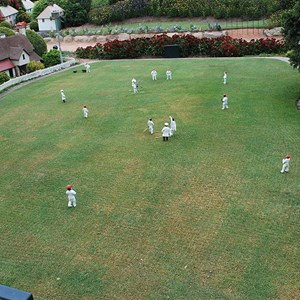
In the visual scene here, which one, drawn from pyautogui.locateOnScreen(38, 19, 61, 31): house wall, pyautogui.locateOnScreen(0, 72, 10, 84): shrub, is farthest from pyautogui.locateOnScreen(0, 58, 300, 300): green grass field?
pyautogui.locateOnScreen(38, 19, 61, 31): house wall

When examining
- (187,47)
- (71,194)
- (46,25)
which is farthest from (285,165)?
(46,25)

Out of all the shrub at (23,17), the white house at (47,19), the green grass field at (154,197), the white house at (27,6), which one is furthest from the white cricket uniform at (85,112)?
the white house at (27,6)

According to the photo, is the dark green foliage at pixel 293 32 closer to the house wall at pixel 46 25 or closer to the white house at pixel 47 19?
the white house at pixel 47 19

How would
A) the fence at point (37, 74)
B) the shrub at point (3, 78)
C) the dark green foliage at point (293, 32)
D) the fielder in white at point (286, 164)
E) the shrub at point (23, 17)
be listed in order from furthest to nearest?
the shrub at point (23, 17) < the shrub at point (3, 78) < the fence at point (37, 74) < the dark green foliage at point (293, 32) < the fielder in white at point (286, 164)

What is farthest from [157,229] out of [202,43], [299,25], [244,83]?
[202,43]

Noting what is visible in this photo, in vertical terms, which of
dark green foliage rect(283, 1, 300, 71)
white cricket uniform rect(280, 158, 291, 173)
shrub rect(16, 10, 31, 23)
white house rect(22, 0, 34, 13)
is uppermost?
dark green foliage rect(283, 1, 300, 71)

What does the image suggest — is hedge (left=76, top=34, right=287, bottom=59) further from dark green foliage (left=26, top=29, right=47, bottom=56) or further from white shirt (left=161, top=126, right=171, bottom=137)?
white shirt (left=161, top=126, right=171, bottom=137)
